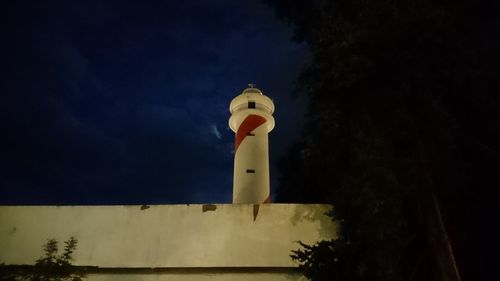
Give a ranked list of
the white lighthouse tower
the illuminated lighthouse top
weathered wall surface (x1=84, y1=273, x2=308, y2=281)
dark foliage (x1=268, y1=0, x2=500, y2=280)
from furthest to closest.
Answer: the illuminated lighthouse top, the white lighthouse tower, weathered wall surface (x1=84, y1=273, x2=308, y2=281), dark foliage (x1=268, y1=0, x2=500, y2=280)

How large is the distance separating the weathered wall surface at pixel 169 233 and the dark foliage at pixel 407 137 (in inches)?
26.9

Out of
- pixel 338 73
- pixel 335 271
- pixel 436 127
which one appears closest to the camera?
pixel 335 271

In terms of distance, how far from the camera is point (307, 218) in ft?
24.7

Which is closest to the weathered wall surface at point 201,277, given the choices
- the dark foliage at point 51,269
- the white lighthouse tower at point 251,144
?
the dark foliage at point 51,269

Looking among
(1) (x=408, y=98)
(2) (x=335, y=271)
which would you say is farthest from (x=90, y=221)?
(1) (x=408, y=98)

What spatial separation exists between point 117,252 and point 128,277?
1.62ft

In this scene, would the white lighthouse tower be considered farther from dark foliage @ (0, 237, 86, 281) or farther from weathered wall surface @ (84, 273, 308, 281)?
dark foliage @ (0, 237, 86, 281)

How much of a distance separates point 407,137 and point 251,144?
4984 mm

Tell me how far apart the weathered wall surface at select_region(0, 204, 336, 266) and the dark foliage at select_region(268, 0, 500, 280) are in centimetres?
68

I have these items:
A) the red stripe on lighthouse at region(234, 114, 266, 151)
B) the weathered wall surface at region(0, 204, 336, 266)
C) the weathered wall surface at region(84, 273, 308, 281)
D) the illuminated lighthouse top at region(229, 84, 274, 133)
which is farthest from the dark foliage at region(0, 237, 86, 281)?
the illuminated lighthouse top at region(229, 84, 274, 133)

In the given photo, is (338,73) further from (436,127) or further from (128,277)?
(128,277)

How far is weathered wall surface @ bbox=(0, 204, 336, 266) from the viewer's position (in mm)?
7359

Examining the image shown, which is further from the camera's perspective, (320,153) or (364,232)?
(320,153)

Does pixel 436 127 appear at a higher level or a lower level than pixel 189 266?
higher
